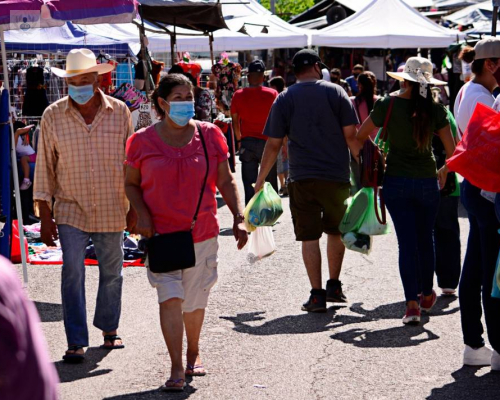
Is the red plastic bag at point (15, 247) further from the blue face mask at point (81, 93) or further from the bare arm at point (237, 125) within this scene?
the blue face mask at point (81, 93)

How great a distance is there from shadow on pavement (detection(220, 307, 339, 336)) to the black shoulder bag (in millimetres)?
1569

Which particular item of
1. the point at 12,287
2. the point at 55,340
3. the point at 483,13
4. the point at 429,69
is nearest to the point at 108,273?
the point at 55,340

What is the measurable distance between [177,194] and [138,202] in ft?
0.76

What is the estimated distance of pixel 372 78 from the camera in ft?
36.2

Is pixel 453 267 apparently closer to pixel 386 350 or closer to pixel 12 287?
pixel 386 350

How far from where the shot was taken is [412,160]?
7285 mm

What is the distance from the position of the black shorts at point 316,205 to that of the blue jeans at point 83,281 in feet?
5.71

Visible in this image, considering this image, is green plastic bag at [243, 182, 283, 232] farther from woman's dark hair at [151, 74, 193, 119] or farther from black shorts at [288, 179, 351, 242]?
woman's dark hair at [151, 74, 193, 119]

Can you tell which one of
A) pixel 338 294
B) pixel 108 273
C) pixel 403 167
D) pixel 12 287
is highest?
pixel 12 287

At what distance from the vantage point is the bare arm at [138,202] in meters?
5.86

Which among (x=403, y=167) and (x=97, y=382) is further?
(x=403, y=167)

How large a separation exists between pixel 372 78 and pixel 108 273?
16.7 feet

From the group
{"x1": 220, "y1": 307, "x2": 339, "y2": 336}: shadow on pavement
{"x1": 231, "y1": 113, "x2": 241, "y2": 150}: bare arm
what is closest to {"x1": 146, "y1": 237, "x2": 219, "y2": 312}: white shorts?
{"x1": 220, "y1": 307, "x2": 339, "y2": 336}: shadow on pavement

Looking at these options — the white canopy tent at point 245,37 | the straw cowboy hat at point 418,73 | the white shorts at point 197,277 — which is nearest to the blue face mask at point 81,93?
the white shorts at point 197,277
